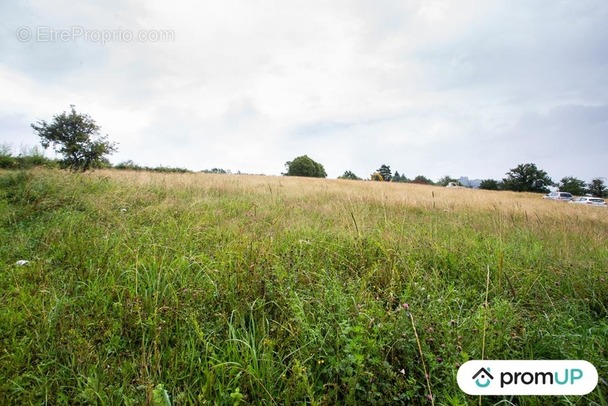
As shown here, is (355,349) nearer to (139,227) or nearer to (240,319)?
(240,319)

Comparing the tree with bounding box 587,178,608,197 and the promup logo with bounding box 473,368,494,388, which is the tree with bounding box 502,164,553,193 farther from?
the promup logo with bounding box 473,368,494,388

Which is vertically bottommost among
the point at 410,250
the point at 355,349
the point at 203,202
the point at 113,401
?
the point at 113,401

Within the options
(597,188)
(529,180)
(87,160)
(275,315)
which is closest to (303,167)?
(87,160)

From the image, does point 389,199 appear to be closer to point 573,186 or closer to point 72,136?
point 72,136

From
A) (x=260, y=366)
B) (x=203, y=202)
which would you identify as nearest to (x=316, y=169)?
(x=203, y=202)

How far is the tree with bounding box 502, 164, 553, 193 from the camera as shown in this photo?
5519 cm

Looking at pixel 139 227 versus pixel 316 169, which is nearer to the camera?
pixel 139 227

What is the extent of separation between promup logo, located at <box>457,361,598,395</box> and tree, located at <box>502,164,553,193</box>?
75228 mm

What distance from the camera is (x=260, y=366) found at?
57.2 inches

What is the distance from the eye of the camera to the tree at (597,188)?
55250 mm

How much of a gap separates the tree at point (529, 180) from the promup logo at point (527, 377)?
75228mm

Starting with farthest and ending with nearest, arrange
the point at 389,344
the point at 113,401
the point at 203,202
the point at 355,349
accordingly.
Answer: the point at 203,202 → the point at 389,344 → the point at 355,349 → the point at 113,401

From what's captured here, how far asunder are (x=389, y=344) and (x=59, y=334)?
236cm

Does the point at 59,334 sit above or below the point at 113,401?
above
